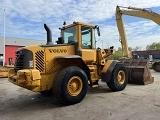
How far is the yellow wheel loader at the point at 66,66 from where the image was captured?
237 inches

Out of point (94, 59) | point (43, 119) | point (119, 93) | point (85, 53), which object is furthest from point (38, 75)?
point (119, 93)

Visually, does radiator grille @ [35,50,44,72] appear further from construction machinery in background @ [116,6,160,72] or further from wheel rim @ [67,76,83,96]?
construction machinery in background @ [116,6,160,72]

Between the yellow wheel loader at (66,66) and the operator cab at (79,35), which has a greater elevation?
the operator cab at (79,35)

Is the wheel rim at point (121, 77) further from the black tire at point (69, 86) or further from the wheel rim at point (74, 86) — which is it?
the wheel rim at point (74, 86)

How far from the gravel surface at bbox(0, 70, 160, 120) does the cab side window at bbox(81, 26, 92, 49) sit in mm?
1785

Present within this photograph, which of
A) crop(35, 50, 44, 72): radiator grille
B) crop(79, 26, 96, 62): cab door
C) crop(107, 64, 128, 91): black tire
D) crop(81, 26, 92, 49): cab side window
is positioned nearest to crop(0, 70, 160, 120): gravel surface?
crop(107, 64, 128, 91): black tire

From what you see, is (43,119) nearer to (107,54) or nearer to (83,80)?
(83,80)

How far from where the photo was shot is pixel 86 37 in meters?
7.54

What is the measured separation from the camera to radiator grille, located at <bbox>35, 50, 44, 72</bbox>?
617 centimetres

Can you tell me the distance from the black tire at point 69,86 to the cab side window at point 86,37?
1.28 meters

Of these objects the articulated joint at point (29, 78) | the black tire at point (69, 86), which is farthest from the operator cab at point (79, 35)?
the articulated joint at point (29, 78)

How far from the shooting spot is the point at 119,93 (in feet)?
25.8

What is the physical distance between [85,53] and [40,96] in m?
2.33

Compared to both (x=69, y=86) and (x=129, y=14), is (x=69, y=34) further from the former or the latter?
(x=129, y=14)
